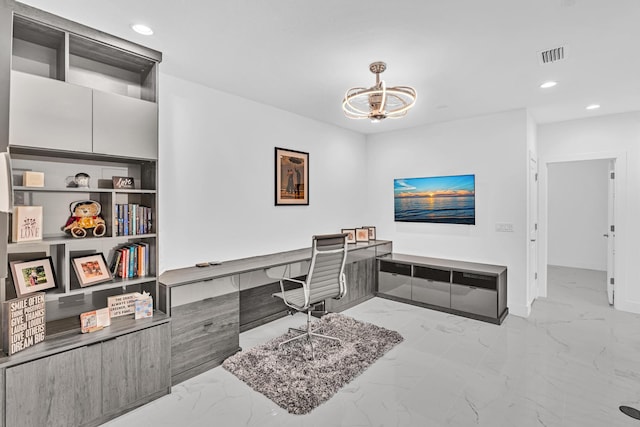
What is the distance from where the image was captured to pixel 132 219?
8.30 ft

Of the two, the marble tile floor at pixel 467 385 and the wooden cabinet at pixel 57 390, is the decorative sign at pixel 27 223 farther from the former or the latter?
the marble tile floor at pixel 467 385

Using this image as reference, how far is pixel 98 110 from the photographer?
7.45ft

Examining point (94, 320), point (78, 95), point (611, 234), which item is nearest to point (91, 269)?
point (94, 320)

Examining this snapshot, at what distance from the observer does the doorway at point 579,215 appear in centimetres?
654

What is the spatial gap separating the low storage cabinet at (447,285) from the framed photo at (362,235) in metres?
0.42

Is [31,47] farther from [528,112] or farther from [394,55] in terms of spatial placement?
[528,112]

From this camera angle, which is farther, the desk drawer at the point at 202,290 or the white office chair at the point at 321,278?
the white office chair at the point at 321,278

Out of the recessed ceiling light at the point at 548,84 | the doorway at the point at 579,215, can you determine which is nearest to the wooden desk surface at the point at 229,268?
the recessed ceiling light at the point at 548,84

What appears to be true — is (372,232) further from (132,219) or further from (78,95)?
(78,95)

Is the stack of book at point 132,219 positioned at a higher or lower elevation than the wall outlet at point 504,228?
higher

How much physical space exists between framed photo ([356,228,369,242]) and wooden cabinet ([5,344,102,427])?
3685 mm

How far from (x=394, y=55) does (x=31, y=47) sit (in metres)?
2.70

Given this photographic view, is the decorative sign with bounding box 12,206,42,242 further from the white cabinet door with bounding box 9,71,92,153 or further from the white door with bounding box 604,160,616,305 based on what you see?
the white door with bounding box 604,160,616,305

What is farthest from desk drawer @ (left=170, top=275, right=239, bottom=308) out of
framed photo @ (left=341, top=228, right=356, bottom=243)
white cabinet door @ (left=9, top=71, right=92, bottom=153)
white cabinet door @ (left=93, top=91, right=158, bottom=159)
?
framed photo @ (left=341, top=228, right=356, bottom=243)
